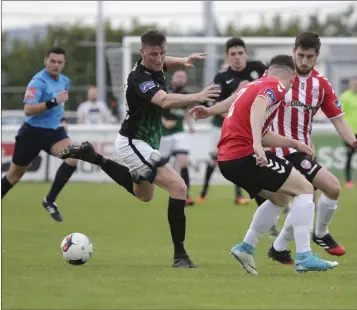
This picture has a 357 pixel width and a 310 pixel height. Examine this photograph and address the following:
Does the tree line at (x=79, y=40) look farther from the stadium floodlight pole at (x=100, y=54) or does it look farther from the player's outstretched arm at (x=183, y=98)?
the player's outstretched arm at (x=183, y=98)

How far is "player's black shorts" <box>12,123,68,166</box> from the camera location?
1355cm

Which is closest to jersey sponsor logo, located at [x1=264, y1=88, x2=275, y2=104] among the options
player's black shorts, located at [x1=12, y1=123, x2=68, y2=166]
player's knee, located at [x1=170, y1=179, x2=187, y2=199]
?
player's knee, located at [x1=170, y1=179, x2=187, y2=199]

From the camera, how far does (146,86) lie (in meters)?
9.14

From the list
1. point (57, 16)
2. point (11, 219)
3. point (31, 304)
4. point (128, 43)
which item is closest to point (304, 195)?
point (31, 304)

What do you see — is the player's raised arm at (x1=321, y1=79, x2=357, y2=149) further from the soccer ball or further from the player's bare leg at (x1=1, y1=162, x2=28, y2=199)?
the player's bare leg at (x1=1, y1=162, x2=28, y2=199)

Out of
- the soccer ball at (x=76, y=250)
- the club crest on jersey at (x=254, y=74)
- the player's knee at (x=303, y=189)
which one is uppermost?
the club crest on jersey at (x=254, y=74)

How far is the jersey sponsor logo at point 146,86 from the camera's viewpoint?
30.0ft

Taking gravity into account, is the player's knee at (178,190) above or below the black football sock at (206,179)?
above

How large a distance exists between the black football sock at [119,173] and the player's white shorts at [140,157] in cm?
71

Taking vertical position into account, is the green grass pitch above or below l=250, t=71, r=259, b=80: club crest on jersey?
below

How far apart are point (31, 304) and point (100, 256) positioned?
339 centimetres

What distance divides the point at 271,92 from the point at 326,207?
2.34 meters

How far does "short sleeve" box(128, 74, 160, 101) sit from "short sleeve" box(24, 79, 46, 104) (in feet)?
14.3

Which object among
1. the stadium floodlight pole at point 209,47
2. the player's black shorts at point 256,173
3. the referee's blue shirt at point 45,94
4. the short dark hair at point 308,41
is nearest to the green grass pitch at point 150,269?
the player's black shorts at point 256,173
